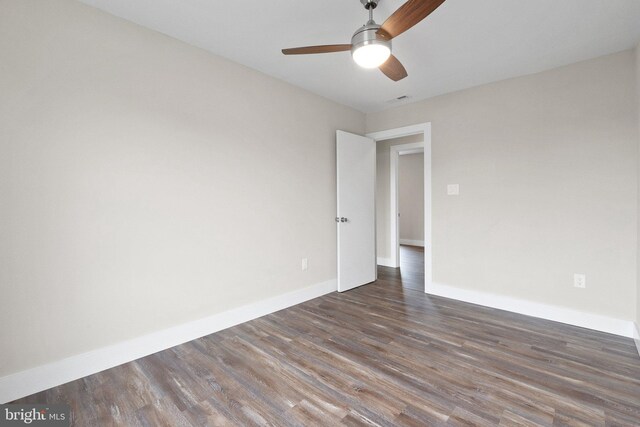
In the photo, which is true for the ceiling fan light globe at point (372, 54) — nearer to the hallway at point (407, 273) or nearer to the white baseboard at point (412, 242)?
the hallway at point (407, 273)

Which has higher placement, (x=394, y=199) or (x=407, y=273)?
(x=394, y=199)

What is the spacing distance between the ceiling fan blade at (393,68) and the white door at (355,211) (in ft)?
5.09

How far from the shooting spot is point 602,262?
2631 millimetres

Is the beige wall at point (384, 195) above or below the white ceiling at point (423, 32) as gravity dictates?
below

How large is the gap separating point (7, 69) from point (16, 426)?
75.5 inches

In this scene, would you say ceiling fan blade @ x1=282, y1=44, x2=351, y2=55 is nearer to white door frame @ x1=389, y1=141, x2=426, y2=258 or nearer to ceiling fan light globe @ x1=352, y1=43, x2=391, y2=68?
ceiling fan light globe @ x1=352, y1=43, x2=391, y2=68

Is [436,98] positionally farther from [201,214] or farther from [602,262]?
[201,214]

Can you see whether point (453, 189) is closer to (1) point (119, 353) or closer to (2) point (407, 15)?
(2) point (407, 15)

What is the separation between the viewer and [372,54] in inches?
71.3

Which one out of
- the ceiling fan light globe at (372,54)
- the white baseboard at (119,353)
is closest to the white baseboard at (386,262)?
the white baseboard at (119,353)

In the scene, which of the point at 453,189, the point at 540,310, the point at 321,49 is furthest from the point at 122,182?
the point at 540,310

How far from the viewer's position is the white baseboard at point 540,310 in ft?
8.41

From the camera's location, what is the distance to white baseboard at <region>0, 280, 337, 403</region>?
1.74m

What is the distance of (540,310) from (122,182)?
3856 millimetres
